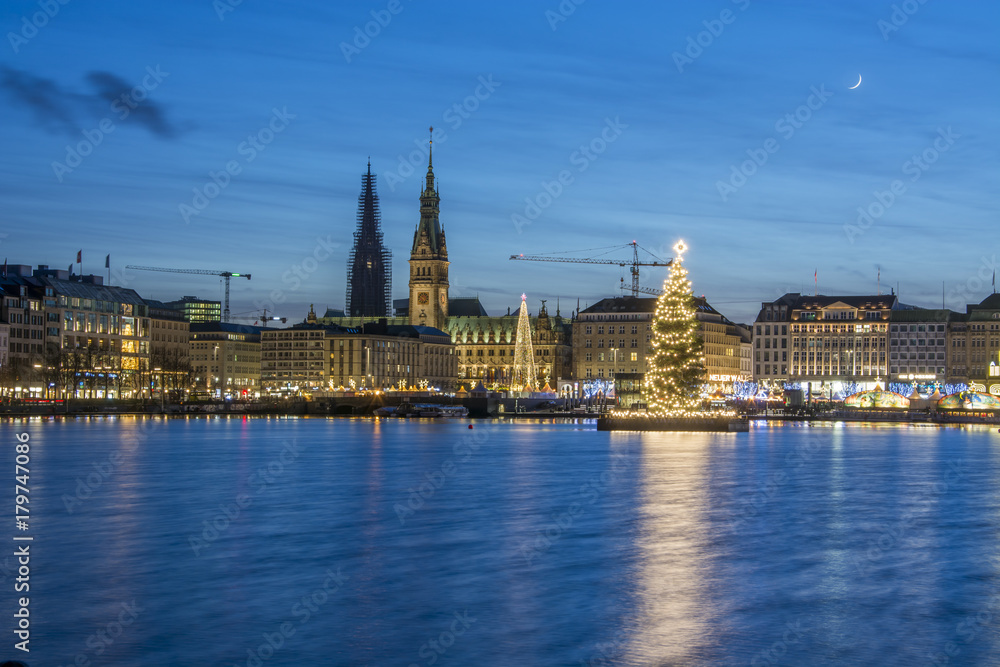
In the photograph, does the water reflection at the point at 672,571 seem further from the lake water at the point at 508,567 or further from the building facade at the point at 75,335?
the building facade at the point at 75,335

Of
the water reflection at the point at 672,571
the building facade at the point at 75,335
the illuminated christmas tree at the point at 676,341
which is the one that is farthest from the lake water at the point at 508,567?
the building facade at the point at 75,335

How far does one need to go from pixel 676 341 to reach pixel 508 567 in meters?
61.0

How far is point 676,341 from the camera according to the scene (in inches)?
3479

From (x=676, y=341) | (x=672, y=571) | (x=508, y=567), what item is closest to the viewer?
(x=672, y=571)

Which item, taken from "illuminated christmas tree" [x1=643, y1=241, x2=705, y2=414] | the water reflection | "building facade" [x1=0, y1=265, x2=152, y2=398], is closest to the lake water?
the water reflection

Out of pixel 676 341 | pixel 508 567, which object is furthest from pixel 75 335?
pixel 508 567

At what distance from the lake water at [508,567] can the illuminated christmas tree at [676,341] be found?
31553 millimetres

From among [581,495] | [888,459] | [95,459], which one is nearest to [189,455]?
[95,459]

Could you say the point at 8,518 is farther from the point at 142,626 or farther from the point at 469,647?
the point at 469,647

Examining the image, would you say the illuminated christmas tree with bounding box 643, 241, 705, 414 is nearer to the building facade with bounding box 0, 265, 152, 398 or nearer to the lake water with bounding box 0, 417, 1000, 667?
the lake water with bounding box 0, 417, 1000, 667

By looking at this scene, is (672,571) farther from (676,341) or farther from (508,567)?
(676,341)

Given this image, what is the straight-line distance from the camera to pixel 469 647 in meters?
21.1

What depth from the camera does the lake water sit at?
2122cm

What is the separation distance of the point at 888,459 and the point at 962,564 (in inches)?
1577
